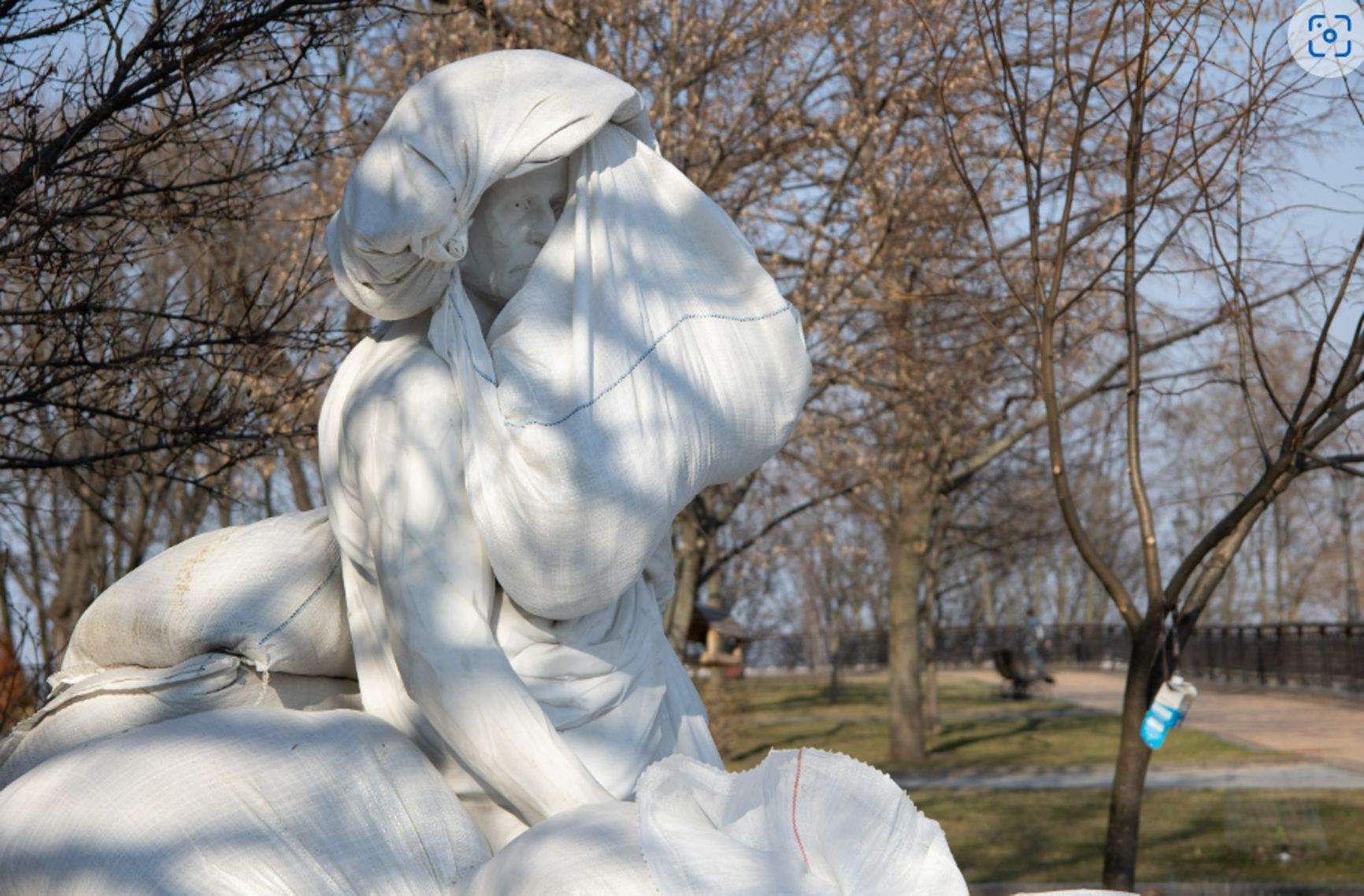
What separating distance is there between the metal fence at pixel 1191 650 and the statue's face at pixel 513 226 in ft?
74.9

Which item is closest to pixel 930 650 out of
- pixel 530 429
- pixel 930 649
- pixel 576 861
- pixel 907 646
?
pixel 930 649

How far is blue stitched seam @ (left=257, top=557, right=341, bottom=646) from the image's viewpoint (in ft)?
8.84

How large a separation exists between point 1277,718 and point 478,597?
21072 millimetres

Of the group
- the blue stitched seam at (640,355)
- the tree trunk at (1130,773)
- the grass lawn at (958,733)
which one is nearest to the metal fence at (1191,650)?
the grass lawn at (958,733)

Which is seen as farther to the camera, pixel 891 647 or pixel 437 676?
pixel 891 647

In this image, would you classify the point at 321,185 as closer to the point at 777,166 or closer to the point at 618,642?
the point at 777,166

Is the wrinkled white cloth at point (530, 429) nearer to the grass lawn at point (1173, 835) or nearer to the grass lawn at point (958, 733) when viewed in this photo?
the grass lawn at point (1173, 835)

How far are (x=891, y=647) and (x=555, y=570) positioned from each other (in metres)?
16.7

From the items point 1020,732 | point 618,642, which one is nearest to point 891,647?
point 1020,732

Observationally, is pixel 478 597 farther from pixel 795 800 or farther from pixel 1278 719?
pixel 1278 719

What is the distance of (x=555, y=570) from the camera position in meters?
2.54

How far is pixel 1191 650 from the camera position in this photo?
33.0m

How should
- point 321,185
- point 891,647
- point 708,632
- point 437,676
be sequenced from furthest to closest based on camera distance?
point 708,632, point 891,647, point 321,185, point 437,676

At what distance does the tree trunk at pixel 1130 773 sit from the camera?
760cm
